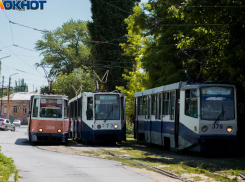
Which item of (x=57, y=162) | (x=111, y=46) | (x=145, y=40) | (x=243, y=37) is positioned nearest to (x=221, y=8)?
(x=243, y=37)

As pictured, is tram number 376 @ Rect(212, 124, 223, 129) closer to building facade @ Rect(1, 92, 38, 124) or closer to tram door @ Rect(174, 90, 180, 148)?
tram door @ Rect(174, 90, 180, 148)

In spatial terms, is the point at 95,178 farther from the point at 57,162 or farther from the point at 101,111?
the point at 101,111

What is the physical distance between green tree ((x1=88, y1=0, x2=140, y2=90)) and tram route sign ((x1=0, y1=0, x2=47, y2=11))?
859 inches

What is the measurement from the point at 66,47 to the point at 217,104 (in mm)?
55176

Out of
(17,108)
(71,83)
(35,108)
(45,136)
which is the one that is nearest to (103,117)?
(45,136)

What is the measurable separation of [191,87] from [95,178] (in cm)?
803

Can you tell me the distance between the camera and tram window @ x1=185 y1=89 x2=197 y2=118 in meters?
17.5

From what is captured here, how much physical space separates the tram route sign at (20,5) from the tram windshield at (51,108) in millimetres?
5010

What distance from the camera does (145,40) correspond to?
3166 cm

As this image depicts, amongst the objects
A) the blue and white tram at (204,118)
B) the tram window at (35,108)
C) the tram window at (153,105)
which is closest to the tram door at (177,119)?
the blue and white tram at (204,118)

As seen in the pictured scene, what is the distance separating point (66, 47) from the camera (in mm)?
70688

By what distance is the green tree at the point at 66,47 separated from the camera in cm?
6906

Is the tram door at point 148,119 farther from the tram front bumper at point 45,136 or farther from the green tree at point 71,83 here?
the green tree at point 71,83

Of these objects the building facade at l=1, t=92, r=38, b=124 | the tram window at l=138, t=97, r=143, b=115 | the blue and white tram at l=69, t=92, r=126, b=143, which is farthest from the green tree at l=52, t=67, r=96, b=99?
the building facade at l=1, t=92, r=38, b=124
